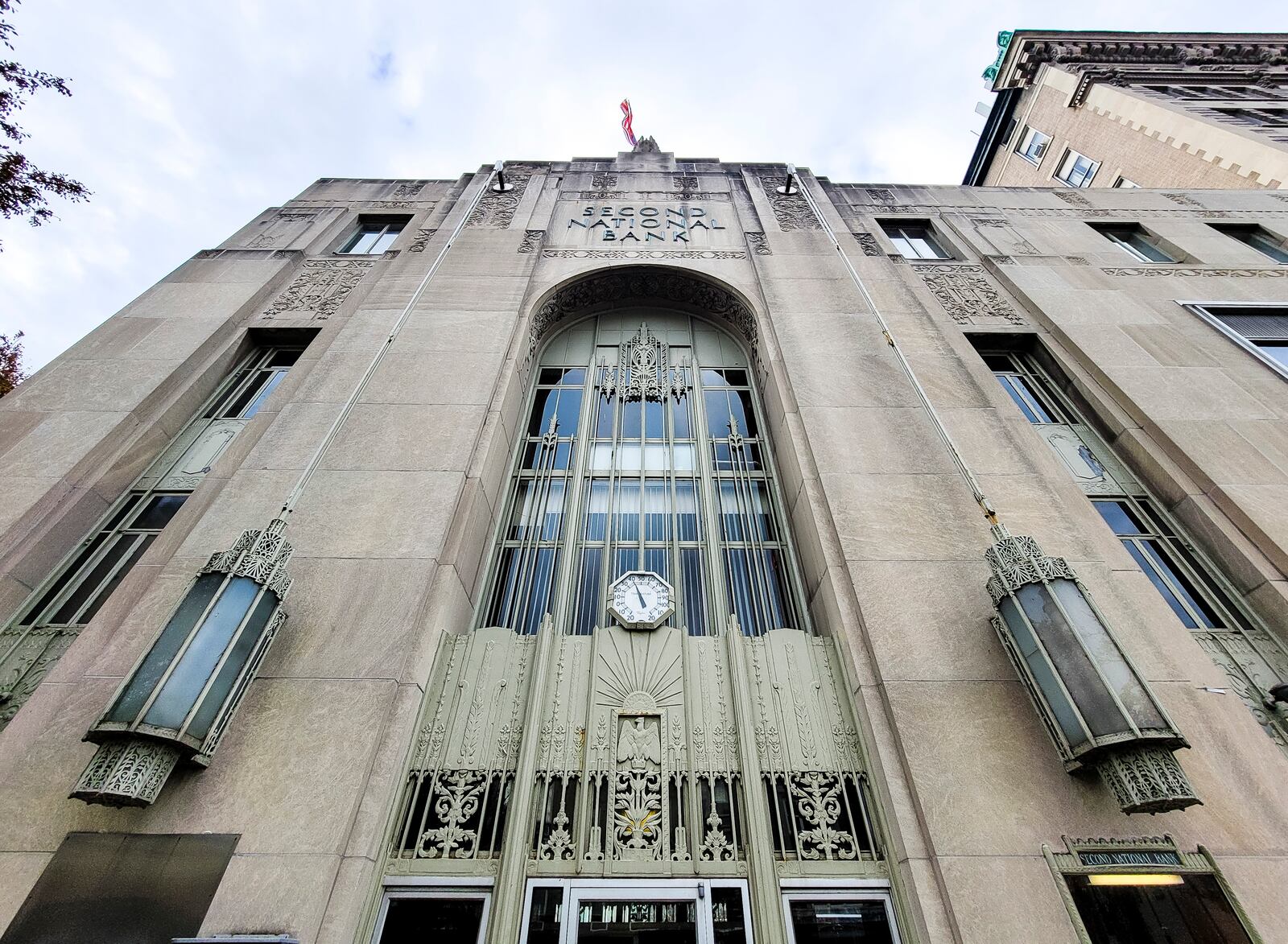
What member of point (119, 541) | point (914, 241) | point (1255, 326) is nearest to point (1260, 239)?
point (1255, 326)

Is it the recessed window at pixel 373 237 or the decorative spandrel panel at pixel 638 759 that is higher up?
the recessed window at pixel 373 237

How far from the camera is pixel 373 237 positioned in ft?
45.6

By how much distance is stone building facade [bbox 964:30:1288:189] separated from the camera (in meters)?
18.8

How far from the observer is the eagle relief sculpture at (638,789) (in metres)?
5.00

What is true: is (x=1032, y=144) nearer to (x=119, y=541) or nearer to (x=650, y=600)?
(x=650, y=600)

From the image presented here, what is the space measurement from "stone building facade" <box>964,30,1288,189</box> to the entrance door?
77.2ft

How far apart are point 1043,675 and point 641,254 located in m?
10.2

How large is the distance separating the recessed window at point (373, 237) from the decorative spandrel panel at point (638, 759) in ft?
34.7

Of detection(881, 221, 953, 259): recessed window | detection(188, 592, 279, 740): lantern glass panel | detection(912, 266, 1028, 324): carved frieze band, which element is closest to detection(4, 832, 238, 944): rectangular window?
detection(188, 592, 279, 740): lantern glass panel

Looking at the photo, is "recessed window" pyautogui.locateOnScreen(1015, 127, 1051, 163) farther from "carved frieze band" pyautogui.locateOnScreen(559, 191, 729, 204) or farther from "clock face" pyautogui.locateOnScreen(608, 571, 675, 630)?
"clock face" pyautogui.locateOnScreen(608, 571, 675, 630)

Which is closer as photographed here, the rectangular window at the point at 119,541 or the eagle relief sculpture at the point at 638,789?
the eagle relief sculpture at the point at 638,789

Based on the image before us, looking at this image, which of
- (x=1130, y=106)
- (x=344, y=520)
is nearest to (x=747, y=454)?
(x=344, y=520)

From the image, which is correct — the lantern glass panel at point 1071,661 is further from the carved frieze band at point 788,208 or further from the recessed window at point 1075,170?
the recessed window at point 1075,170

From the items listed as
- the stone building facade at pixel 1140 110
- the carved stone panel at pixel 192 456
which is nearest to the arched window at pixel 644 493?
the carved stone panel at pixel 192 456
